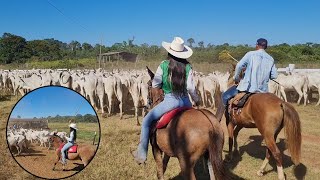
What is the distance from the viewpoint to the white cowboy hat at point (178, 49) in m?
5.57

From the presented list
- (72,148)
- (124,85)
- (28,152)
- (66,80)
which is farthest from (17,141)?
(66,80)

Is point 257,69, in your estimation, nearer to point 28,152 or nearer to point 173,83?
point 173,83

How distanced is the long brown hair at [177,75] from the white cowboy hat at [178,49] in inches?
3.3

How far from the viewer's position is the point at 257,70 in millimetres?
7703

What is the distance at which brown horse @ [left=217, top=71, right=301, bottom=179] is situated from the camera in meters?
6.66

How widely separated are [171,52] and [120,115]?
966 cm

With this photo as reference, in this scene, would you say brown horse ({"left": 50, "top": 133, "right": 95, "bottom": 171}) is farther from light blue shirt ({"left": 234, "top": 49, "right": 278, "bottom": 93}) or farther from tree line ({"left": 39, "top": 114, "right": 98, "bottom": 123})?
light blue shirt ({"left": 234, "top": 49, "right": 278, "bottom": 93})

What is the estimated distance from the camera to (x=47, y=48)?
61.2 metres

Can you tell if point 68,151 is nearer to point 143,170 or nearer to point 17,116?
point 17,116

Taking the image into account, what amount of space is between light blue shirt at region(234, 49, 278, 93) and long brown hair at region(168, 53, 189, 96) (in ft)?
8.51

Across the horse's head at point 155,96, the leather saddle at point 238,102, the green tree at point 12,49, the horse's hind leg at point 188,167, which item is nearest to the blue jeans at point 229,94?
the leather saddle at point 238,102

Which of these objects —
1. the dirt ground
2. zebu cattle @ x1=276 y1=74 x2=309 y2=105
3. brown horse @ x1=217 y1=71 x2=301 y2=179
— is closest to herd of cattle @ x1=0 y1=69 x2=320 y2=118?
zebu cattle @ x1=276 y1=74 x2=309 y2=105

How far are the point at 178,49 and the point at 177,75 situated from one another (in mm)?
418

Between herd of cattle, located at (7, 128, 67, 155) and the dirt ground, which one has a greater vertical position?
herd of cattle, located at (7, 128, 67, 155)
